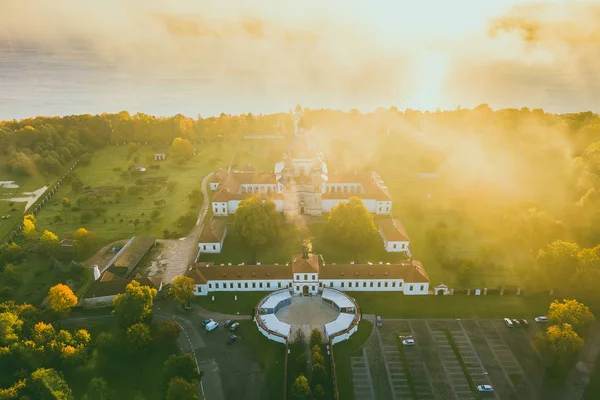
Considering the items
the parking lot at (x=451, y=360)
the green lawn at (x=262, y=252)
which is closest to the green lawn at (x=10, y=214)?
the green lawn at (x=262, y=252)

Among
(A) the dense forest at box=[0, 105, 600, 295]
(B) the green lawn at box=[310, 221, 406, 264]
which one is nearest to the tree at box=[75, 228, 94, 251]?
(B) the green lawn at box=[310, 221, 406, 264]

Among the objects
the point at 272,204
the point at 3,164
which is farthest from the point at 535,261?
the point at 3,164

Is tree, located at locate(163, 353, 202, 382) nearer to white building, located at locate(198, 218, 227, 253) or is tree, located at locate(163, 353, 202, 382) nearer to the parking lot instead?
the parking lot

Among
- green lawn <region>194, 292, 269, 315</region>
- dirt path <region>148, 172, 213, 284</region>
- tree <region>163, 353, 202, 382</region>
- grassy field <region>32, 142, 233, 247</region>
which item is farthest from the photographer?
grassy field <region>32, 142, 233, 247</region>

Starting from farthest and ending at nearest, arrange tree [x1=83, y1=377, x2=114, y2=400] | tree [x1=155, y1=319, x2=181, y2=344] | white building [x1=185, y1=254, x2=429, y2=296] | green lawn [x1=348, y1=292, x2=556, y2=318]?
white building [x1=185, y1=254, x2=429, y2=296] → green lawn [x1=348, y1=292, x2=556, y2=318] → tree [x1=155, y1=319, x2=181, y2=344] → tree [x1=83, y1=377, x2=114, y2=400]

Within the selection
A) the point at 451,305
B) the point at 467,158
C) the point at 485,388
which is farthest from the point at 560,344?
the point at 467,158

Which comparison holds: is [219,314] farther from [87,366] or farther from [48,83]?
[48,83]

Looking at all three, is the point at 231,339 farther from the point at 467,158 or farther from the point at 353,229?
the point at 467,158
